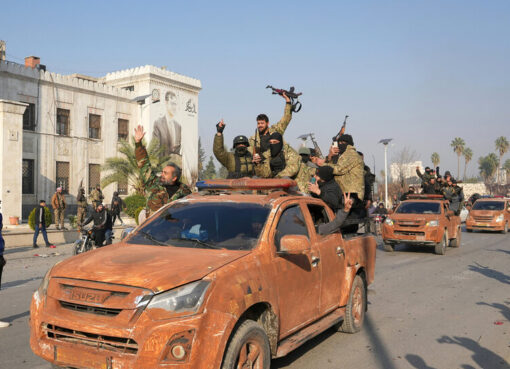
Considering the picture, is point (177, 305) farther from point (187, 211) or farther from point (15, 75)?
point (15, 75)

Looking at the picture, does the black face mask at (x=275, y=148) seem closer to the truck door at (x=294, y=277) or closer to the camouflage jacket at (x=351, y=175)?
the camouflage jacket at (x=351, y=175)

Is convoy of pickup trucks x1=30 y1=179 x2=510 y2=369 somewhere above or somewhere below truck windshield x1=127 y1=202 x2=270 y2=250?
below

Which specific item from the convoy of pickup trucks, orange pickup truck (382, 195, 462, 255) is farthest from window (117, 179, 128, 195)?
the convoy of pickup trucks

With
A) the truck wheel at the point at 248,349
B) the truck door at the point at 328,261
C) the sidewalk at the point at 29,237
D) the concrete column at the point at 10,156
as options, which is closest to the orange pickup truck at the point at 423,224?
the truck door at the point at 328,261

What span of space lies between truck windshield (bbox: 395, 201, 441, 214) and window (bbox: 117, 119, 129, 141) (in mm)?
27826

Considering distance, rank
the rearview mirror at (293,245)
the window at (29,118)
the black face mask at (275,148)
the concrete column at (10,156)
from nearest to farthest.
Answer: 1. the rearview mirror at (293,245)
2. the black face mask at (275,148)
3. the concrete column at (10,156)
4. the window at (29,118)

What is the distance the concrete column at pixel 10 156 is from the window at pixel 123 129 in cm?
1484

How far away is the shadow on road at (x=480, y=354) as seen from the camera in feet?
17.1

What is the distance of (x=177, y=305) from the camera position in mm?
3502

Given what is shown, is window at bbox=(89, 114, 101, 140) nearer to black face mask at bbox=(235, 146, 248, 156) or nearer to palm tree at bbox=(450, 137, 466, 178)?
black face mask at bbox=(235, 146, 248, 156)

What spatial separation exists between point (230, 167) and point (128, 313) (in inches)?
199

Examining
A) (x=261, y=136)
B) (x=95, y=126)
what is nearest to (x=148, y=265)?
(x=261, y=136)

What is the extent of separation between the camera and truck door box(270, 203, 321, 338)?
4551 mm

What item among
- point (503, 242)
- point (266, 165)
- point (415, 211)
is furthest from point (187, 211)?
point (503, 242)
